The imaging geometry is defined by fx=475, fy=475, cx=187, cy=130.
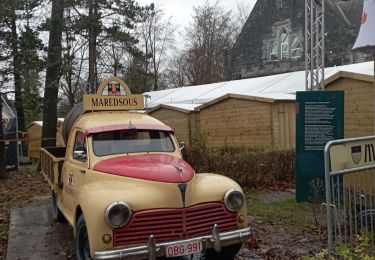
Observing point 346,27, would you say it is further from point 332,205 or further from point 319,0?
point 332,205

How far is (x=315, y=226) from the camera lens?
24.4 ft

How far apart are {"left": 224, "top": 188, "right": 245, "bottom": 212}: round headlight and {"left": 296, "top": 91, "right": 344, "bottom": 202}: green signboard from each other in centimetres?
388

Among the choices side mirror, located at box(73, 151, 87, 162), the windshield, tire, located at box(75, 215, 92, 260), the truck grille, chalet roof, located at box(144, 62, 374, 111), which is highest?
chalet roof, located at box(144, 62, 374, 111)

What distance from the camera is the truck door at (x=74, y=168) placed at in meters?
6.31

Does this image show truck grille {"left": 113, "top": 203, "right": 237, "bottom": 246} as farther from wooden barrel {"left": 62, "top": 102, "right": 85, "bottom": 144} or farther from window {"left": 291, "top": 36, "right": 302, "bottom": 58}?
window {"left": 291, "top": 36, "right": 302, "bottom": 58}

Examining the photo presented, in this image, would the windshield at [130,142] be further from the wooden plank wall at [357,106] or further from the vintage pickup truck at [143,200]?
the wooden plank wall at [357,106]

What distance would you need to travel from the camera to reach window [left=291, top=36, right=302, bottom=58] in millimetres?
34513

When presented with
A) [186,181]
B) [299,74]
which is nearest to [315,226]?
[186,181]

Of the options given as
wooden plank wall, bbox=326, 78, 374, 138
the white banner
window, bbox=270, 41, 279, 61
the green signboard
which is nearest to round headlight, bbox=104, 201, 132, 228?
the white banner

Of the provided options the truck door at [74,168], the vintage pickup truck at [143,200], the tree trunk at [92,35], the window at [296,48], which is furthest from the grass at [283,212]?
the window at [296,48]

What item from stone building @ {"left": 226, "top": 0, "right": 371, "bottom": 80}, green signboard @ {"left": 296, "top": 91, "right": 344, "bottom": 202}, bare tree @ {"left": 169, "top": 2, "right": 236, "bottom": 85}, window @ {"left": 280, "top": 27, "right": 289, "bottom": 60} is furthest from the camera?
bare tree @ {"left": 169, "top": 2, "right": 236, "bottom": 85}

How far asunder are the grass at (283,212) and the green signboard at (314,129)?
386 millimetres

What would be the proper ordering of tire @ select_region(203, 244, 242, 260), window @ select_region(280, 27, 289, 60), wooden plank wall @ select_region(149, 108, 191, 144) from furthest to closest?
window @ select_region(280, 27, 289, 60) → wooden plank wall @ select_region(149, 108, 191, 144) → tire @ select_region(203, 244, 242, 260)

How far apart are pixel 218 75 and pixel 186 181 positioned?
152 ft
